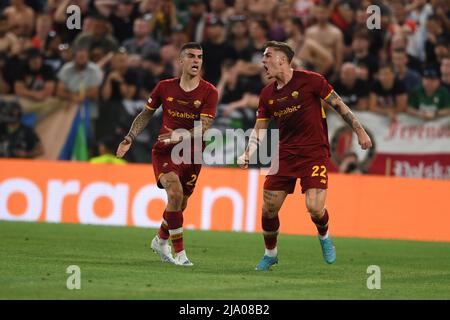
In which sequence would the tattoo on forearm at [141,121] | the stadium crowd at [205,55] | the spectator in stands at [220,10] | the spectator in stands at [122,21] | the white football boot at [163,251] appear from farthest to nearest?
the spectator in stands at [122,21] → the spectator in stands at [220,10] → the stadium crowd at [205,55] → the tattoo on forearm at [141,121] → the white football boot at [163,251]

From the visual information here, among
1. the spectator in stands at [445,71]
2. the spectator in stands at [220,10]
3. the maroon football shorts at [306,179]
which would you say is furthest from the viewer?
the spectator in stands at [220,10]

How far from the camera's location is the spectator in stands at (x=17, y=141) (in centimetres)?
2192

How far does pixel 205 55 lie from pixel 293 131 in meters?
9.87

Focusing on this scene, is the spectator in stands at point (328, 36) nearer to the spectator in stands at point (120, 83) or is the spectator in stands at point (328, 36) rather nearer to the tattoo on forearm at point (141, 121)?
the spectator in stands at point (120, 83)

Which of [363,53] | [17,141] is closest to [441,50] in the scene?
[363,53]

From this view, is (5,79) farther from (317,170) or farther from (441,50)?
(317,170)

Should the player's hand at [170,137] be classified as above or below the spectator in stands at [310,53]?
below

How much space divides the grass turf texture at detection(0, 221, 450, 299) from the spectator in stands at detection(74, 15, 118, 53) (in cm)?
480

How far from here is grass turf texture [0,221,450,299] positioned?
11031mm

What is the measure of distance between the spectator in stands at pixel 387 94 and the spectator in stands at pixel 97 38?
5.62 m

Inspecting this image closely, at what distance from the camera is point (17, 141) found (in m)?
22.0

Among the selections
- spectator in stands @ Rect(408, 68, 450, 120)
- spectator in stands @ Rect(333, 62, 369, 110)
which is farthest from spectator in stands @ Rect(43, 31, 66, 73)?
spectator in stands @ Rect(408, 68, 450, 120)

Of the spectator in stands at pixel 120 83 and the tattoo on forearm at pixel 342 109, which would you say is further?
the spectator in stands at pixel 120 83

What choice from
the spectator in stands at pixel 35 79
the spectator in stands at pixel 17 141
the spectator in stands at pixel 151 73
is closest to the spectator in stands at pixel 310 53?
the spectator in stands at pixel 151 73
